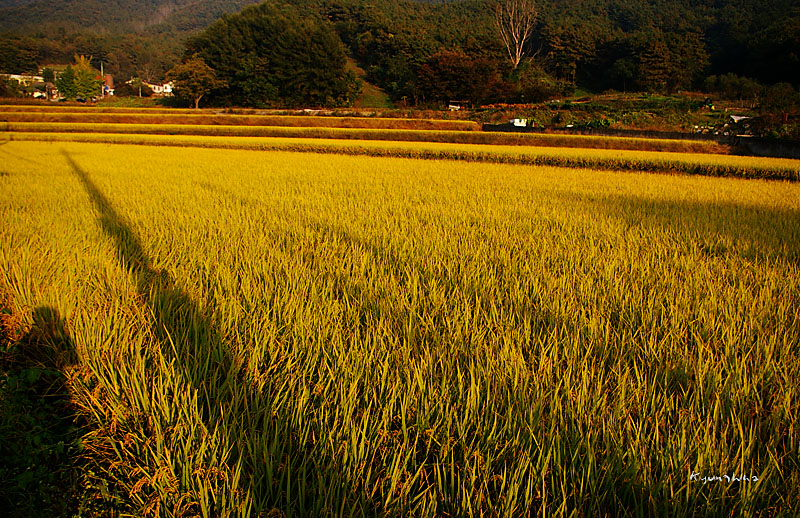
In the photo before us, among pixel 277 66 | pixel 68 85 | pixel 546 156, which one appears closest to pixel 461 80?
pixel 277 66

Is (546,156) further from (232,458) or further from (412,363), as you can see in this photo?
(232,458)

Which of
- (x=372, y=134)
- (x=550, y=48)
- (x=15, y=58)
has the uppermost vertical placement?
(x=550, y=48)

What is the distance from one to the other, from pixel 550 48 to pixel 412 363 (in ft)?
269

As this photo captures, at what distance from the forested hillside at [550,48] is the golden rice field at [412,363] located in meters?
41.4

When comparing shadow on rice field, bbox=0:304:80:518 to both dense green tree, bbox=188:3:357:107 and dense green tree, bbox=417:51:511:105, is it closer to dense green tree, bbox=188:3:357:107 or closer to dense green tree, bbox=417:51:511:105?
dense green tree, bbox=417:51:511:105

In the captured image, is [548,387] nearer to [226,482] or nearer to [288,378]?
[288,378]

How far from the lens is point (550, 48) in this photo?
70.9m

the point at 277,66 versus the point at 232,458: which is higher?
the point at 277,66

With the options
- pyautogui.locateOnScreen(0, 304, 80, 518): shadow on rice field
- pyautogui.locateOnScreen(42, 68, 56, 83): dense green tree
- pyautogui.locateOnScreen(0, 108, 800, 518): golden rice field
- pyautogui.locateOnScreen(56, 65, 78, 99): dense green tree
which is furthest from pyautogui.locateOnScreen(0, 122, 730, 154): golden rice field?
pyautogui.locateOnScreen(42, 68, 56, 83): dense green tree

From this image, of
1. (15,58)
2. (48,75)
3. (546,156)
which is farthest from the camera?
(48,75)

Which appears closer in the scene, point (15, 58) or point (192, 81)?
point (192, 81)

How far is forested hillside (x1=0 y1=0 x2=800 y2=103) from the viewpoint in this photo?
45.5m

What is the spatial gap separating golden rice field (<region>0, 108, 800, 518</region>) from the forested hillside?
41400 mm

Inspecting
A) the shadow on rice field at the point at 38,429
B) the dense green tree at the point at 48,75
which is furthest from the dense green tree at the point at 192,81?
the dense green tree at the point at 48,75
